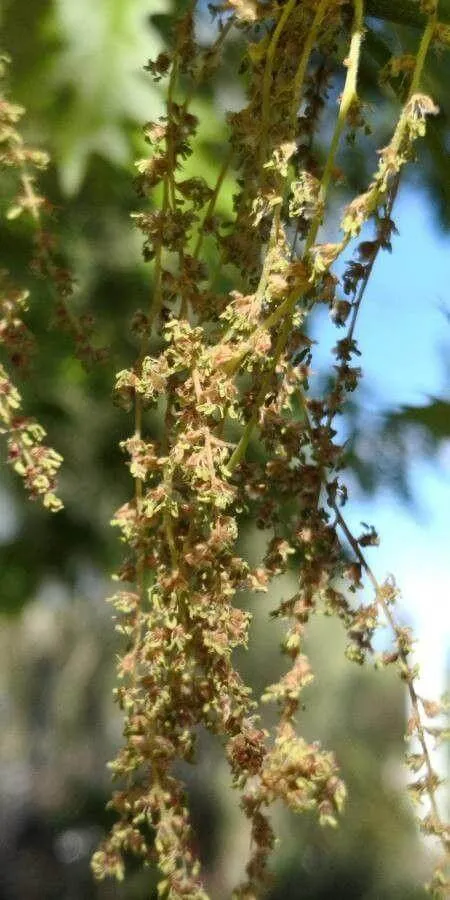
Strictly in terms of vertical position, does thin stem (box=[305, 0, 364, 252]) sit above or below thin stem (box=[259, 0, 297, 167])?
below

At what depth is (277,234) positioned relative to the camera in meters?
0.47

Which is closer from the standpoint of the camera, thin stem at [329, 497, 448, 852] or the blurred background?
thin stem at [329, 497, 448, 852]

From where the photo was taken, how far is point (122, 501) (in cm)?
81

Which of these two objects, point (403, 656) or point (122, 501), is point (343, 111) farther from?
point (122, 501)

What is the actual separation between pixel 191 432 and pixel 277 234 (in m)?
0.11

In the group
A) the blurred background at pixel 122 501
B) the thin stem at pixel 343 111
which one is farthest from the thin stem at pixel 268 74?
the blurred background at pixel 122 501

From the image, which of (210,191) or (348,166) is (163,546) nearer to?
(210,191)

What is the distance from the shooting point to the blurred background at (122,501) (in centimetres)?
73

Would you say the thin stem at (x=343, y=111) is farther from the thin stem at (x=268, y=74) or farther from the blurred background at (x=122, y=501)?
the blurred background at (x=122, y=501)

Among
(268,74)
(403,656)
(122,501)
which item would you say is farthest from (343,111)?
(122,501)

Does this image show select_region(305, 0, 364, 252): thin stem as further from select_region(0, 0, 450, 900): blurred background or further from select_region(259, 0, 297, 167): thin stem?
select_region(0, 0, 450, 900): blurred background

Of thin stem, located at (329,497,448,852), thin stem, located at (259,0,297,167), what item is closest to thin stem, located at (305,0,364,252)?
thin stem, located at (259,0,297,167)

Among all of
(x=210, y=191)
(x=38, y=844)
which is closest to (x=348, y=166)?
(x=210, y=191)

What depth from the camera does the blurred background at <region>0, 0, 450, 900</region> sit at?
733 millimetres
